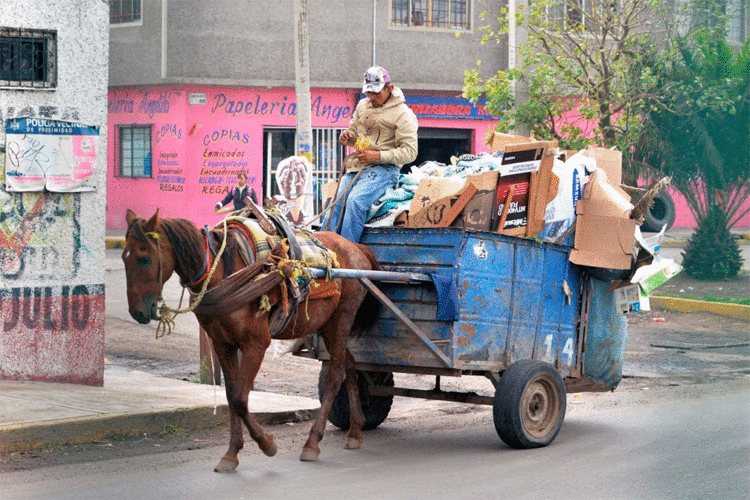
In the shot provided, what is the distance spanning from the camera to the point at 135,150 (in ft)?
88.7

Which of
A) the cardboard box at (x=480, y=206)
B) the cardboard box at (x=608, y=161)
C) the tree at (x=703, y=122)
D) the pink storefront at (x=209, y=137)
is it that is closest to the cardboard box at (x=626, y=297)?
the cardboard box at (x=608, y=161)

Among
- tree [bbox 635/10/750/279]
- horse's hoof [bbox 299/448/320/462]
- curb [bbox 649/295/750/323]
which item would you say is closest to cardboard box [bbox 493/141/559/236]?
horse's hoof [bbox 299/448/320/462]

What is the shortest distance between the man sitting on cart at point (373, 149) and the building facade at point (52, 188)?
2.35 meters

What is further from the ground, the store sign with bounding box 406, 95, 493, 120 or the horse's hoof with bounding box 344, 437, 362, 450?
the store sign with bounding box 406, 95, 493, 120

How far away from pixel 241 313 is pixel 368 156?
6.02 ft

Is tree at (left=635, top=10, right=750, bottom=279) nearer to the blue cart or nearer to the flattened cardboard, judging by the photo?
the blue cart

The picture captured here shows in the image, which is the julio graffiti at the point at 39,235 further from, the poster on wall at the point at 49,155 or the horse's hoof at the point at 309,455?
the horse's hoof at the point at 309,455

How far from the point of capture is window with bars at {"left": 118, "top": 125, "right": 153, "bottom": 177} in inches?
1052

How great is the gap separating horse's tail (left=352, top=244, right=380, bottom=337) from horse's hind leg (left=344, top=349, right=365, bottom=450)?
0.20m

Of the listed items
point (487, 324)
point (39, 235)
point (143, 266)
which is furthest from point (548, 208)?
point (39, 235)

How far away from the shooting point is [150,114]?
26391 millimetres

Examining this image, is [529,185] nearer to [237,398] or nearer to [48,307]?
[237,398]

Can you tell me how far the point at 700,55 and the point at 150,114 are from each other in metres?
13.8

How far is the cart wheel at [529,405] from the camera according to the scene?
720 centimetres
